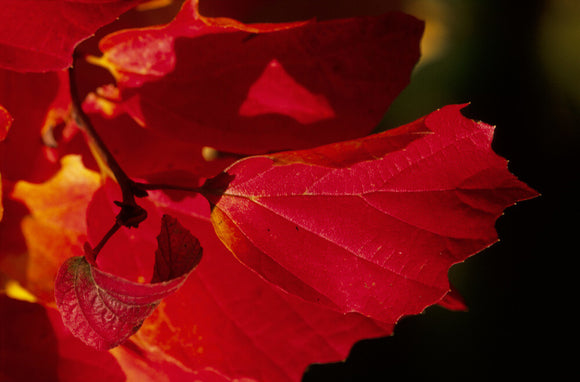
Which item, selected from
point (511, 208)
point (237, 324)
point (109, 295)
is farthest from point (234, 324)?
point (511, 208)

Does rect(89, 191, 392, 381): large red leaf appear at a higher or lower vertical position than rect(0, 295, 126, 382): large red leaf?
higher

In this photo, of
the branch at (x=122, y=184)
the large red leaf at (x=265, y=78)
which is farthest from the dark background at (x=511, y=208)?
the branch at (x=122, y=184)

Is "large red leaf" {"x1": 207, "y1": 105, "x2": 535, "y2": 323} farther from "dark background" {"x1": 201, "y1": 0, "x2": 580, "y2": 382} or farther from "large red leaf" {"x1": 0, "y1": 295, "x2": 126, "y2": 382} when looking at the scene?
"dark background" {"x1": 201, "y1": 0, "x2": 580, "y2": 382}

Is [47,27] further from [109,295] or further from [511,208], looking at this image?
[511,208]

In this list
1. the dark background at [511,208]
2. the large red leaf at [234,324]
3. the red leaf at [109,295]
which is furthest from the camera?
the dark background at [511,208]

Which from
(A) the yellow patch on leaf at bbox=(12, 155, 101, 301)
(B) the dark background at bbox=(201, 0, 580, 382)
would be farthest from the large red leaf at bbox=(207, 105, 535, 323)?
(B) the dark background at bbox=(201, 0, 580, 382)

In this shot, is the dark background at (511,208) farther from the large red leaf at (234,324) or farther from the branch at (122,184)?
the branch at (122,184)
